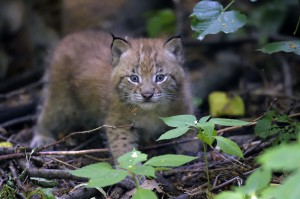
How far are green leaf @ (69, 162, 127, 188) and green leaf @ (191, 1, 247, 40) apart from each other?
147 cm

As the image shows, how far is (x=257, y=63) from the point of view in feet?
24.9

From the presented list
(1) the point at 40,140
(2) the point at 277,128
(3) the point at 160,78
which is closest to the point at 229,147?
(2) the point at 277,128

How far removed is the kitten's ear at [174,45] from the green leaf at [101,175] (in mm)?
1971

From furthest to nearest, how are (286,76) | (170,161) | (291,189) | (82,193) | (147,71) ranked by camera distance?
(286,76) → (147,71) → (82,193) → (170,161) → (291,189)

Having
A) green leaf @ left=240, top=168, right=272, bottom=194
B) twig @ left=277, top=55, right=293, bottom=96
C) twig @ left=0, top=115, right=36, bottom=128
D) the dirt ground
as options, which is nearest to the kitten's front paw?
the dirt ground

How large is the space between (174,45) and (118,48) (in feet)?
1.67

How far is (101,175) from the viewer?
3.09m

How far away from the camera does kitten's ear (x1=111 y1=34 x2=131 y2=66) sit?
4855 mm

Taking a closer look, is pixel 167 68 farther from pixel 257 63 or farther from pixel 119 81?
pixel 257 63

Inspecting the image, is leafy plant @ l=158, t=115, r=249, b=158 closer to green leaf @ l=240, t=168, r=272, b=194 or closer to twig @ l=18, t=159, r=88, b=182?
green leaf @ l=240, t=168, r=272, b=194

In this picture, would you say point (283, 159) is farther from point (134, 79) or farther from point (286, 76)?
point (286, 76)

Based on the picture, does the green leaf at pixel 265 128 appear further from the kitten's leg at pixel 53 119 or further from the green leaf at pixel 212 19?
the kitten's leg at pixel 53 119

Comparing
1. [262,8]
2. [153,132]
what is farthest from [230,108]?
[262,8]

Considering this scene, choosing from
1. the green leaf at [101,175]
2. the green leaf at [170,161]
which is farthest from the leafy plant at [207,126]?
the green leaf at [101,175]
